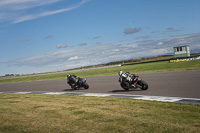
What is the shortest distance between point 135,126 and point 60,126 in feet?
6.16

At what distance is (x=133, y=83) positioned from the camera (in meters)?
13.4

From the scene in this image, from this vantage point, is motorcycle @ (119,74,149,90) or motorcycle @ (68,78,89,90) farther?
motorcycle @ (68,78,89,90)

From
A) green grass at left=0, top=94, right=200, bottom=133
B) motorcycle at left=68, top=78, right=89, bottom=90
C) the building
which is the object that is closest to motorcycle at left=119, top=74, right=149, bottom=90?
motorcycle at left=68, top=78, right=89, bottom=90

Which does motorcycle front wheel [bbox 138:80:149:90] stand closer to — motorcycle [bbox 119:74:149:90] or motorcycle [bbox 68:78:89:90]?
motorcycle [bbox 119:74:149:90]

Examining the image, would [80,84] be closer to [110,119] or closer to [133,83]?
[133,83]

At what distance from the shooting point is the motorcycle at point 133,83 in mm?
13134

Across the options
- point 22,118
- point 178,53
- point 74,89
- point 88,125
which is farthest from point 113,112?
point 178,53

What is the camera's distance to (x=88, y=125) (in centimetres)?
628

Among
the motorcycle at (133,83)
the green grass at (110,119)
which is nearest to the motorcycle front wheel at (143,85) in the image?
the motorcycle at (133,83)

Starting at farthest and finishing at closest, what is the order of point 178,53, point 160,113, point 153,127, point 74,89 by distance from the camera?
1. point 178,53
2. point 74,89
3. point 160,113
4. point 153,127

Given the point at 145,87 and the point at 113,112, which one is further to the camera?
the point at 145,87

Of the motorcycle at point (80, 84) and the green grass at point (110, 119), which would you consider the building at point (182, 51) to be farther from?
the green grass at point (110, 119)

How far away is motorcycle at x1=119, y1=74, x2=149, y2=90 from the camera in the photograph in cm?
1313

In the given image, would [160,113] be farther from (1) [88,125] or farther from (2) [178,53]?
(2) [178,53]
